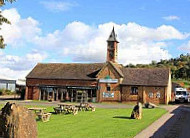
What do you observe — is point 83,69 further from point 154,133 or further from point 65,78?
point 154,133

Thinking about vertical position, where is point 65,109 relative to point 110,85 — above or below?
below

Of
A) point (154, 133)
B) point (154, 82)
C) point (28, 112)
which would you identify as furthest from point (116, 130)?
point (154, 82)

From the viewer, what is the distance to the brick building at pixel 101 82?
4644 cm

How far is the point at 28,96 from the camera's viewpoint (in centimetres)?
5181

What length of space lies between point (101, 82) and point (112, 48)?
7.62 metres

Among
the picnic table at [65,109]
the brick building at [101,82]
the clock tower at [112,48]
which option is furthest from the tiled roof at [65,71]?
the picnic table at [65,109]

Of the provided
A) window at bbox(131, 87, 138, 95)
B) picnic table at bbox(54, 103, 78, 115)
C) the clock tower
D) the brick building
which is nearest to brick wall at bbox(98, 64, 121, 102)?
the brick building

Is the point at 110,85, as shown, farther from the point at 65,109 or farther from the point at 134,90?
the point at 65,109

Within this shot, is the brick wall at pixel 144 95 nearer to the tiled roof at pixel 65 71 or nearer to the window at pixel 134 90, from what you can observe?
the window at pixel 134 90

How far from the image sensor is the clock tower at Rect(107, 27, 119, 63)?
172 feet

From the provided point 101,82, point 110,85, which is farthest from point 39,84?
point 110,85

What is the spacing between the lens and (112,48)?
5312cm

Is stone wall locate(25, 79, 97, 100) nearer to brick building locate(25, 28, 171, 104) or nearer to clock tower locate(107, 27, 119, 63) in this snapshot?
brick building locate(25, 28, 171, 104)

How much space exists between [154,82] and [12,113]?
39.6 metres
